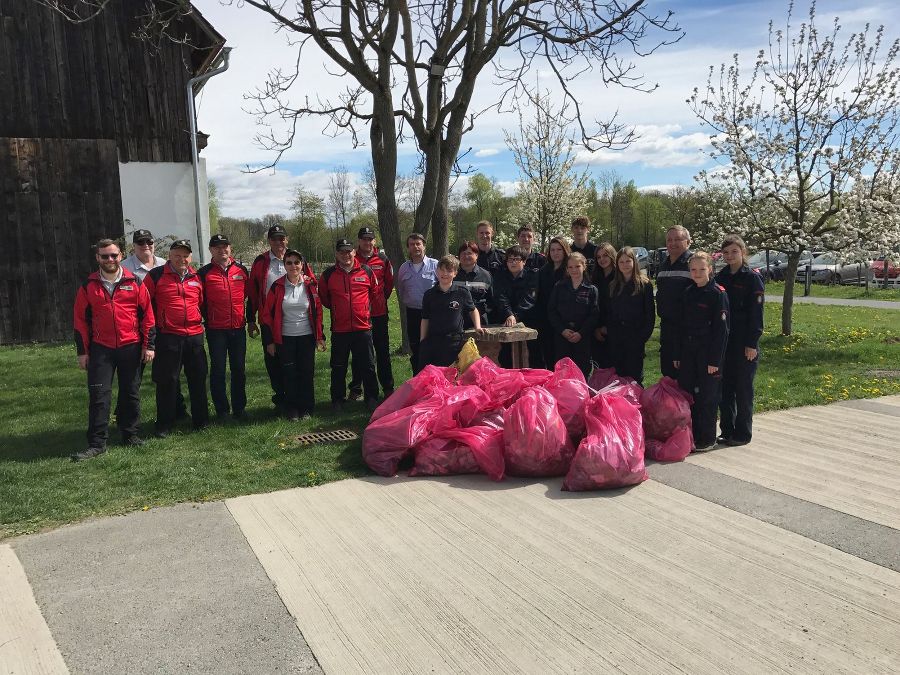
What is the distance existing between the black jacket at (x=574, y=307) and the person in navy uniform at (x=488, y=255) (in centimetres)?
88

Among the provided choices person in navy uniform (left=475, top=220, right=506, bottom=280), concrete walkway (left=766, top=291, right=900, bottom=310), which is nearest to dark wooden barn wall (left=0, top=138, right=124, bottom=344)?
person in navy uniform (left=475, top=220, right=506, bottom=280)

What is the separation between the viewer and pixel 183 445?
624 cm

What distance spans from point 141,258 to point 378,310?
239 cm

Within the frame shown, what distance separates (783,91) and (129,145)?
12.5m

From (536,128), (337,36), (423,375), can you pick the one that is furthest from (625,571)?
(536,128)

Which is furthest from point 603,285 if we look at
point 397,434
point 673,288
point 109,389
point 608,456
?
point 109,389

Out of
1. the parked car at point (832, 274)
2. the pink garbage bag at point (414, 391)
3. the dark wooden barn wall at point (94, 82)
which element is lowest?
the parked car at point (832, 274)

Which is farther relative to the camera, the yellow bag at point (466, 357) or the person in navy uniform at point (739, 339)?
the yellow bag at point (466, 357)

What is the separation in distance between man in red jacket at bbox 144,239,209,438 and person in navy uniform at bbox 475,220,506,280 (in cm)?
290

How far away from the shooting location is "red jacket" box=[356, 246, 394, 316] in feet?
25.0

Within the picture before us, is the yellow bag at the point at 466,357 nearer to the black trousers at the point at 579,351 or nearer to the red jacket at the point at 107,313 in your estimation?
the black trousers at the point at 579,351

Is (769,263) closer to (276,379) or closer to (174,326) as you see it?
(276,379)

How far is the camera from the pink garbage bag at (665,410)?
577 centimetres

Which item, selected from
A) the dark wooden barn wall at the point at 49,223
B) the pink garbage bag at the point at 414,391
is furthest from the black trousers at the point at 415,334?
the dark wooden barn wall at the point at 49,223
